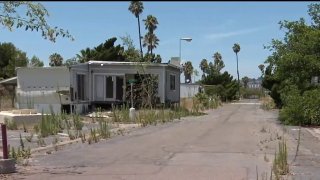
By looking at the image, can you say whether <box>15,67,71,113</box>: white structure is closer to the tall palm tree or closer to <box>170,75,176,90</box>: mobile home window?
<box>170,75,176,90</box>: mobile home window

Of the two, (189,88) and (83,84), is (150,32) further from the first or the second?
(83,84)

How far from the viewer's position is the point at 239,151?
15.3 meters

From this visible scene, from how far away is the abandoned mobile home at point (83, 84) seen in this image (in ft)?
108

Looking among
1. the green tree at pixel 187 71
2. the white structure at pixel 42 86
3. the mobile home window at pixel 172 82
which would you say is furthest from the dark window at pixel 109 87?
the green tree at pixel 187 71

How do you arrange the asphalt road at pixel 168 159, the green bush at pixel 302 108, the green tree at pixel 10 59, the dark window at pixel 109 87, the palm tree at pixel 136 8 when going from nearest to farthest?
1. the asphalt road at pixel 168 159
2. the green bush at pixel 302 108
3. the dark window at pixel 109 87
4. the green tree at pixel 10 59
5. the palm tree at pixel 136 8

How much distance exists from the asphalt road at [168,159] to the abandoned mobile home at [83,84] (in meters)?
13.6

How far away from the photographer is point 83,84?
37156 millimetres

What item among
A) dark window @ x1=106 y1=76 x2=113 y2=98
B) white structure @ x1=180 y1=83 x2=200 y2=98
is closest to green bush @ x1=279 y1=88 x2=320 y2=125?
dark window @ x1=106 y1=76 x2=113 y2=98

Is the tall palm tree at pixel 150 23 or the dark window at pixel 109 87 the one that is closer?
the dark window at pixel 109 87

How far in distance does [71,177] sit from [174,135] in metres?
9.76

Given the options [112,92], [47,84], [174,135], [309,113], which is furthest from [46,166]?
[112,92]

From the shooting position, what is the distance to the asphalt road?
36.8 feet

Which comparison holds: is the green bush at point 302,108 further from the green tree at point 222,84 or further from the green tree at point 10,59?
the green tree at point 222,84

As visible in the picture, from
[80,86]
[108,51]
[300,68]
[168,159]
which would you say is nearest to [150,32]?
[108,51]
